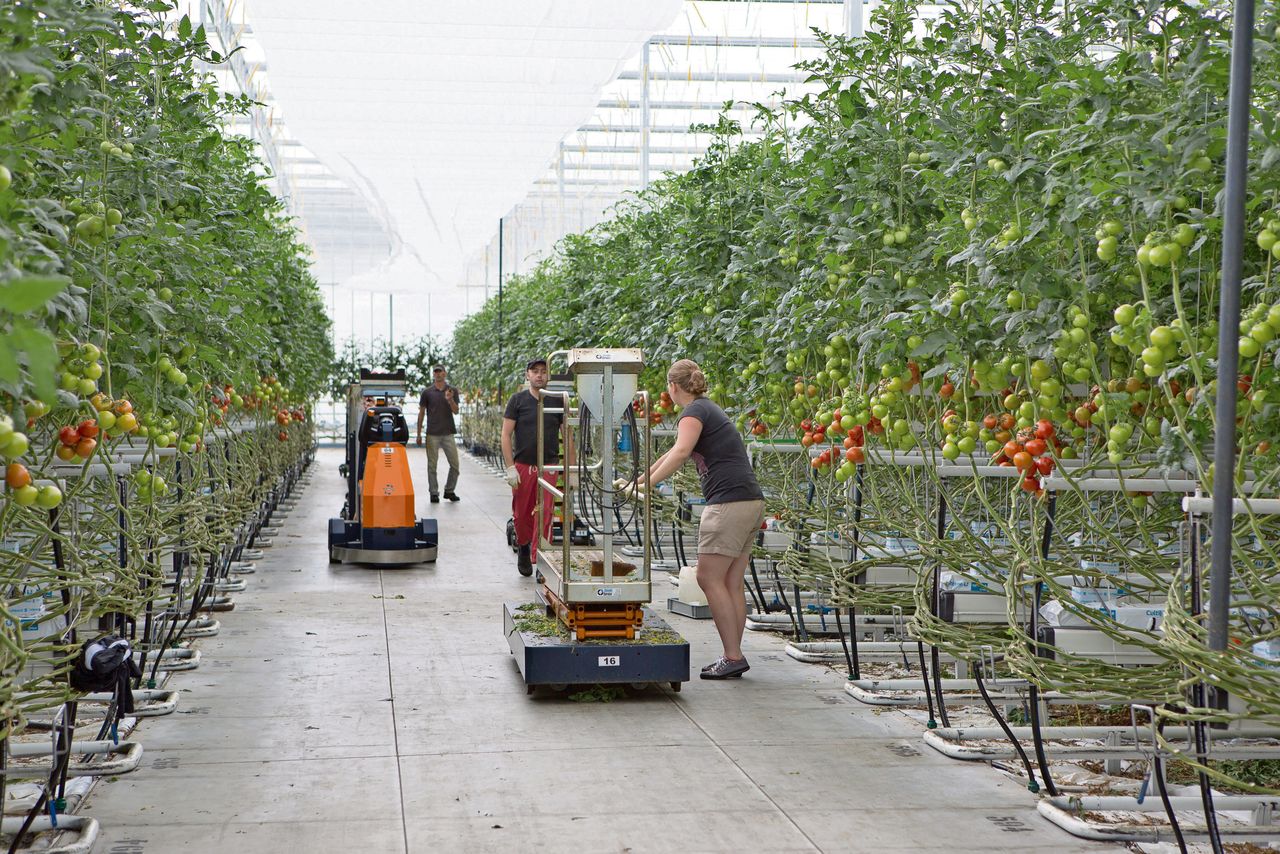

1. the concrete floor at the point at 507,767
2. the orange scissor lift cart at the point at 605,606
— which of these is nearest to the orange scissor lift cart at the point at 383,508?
the concrete floor at the point at 507,767

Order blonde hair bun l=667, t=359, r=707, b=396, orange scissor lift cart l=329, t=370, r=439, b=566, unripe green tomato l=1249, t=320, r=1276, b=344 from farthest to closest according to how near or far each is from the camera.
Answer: orange scissor lift cart l=329, t=370, r=439, b=566
blonde hair bun l=667, t=359, r=707, b=396
unripe green tomato l=1249, t=320, r=1276, b=344

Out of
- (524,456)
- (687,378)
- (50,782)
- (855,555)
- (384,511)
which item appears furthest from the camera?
(384,511)

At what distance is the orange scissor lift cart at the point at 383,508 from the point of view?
31.2ft

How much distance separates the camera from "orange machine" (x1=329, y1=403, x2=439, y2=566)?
374 inches

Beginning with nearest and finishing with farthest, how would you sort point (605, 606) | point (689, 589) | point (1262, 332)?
1. point (1262, 332)
2. point (605, 606)
3. point (689, 589)

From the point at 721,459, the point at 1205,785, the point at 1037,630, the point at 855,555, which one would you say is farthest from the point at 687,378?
the point at 1205,785

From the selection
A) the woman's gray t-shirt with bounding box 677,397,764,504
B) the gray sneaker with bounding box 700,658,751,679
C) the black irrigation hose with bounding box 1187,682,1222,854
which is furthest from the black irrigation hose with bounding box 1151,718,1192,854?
the woman's gray t-shirt with bounding box 677,397,764,504

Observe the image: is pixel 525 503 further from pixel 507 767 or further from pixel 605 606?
pixel 507 767

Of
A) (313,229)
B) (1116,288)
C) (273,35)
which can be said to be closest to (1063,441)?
(1116,288)

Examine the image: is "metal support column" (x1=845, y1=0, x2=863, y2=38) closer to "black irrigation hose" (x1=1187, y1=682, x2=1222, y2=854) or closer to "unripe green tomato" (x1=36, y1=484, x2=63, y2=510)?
"black irrigation hose" (x1=1187, y1=682, x2=1222, y2=854)

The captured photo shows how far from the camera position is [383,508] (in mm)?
9688

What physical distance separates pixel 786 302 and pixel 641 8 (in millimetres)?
1696

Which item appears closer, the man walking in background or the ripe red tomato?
the ripe red tomato

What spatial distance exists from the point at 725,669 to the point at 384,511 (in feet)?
14.8
